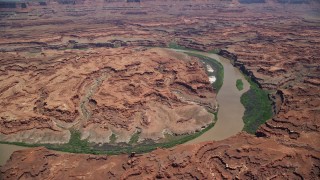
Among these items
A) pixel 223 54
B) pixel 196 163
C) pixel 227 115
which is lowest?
pixel 227 115

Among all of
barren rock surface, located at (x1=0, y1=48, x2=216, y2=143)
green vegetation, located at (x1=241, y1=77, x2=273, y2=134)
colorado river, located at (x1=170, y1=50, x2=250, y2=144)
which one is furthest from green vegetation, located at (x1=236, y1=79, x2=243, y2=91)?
Answer: barren rock surface, located at (x1=0, y1=48, x2=216, y2=143)

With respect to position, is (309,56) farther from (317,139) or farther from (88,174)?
(88,174)

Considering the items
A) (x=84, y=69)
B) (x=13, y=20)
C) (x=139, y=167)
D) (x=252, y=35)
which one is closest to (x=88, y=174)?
(x=139, y=167)

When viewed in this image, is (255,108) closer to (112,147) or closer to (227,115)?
(227,115)

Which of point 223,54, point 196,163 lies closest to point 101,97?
point 196,163

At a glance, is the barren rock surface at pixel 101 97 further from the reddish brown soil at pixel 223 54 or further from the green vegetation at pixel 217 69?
the green vegetation at pixel 217 69

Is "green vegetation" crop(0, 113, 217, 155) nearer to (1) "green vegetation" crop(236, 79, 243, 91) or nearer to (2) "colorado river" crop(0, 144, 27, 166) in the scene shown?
(2) "colorado river" crop(0, 144, 27, 166)
